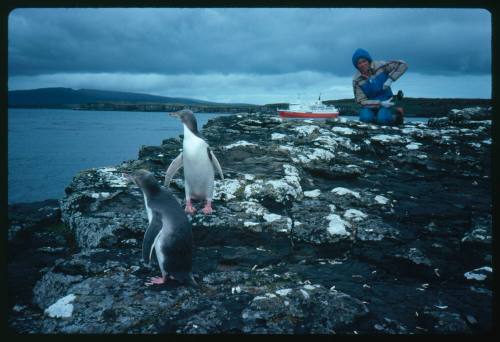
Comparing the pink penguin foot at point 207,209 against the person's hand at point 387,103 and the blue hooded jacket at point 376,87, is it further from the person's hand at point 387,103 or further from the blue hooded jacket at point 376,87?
the person's hand at point 387,103

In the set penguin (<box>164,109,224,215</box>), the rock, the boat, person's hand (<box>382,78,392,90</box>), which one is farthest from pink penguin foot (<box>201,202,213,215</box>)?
the boat

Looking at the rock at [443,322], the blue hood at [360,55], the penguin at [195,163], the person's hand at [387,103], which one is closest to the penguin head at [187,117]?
the penguin at [195,163]

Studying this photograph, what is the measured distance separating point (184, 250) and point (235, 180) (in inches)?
77.1

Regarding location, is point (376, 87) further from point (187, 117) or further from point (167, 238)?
point (167, 238)

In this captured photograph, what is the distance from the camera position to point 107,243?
368 cm

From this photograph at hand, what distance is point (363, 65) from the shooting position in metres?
8.04

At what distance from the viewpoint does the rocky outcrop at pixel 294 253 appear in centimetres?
259

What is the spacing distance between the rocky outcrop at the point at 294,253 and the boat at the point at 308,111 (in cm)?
2483

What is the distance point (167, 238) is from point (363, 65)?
6.95m

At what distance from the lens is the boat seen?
1222 inches

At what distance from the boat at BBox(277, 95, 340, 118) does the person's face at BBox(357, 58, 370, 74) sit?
22.6m

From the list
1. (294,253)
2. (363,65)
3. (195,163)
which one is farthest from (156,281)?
(363,65)

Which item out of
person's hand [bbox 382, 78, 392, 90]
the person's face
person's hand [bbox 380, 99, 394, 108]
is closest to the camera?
the person's face

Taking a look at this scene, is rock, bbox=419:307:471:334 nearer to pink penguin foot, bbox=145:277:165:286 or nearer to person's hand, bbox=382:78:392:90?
pink penguin foot, bbox=145:277:165:286
